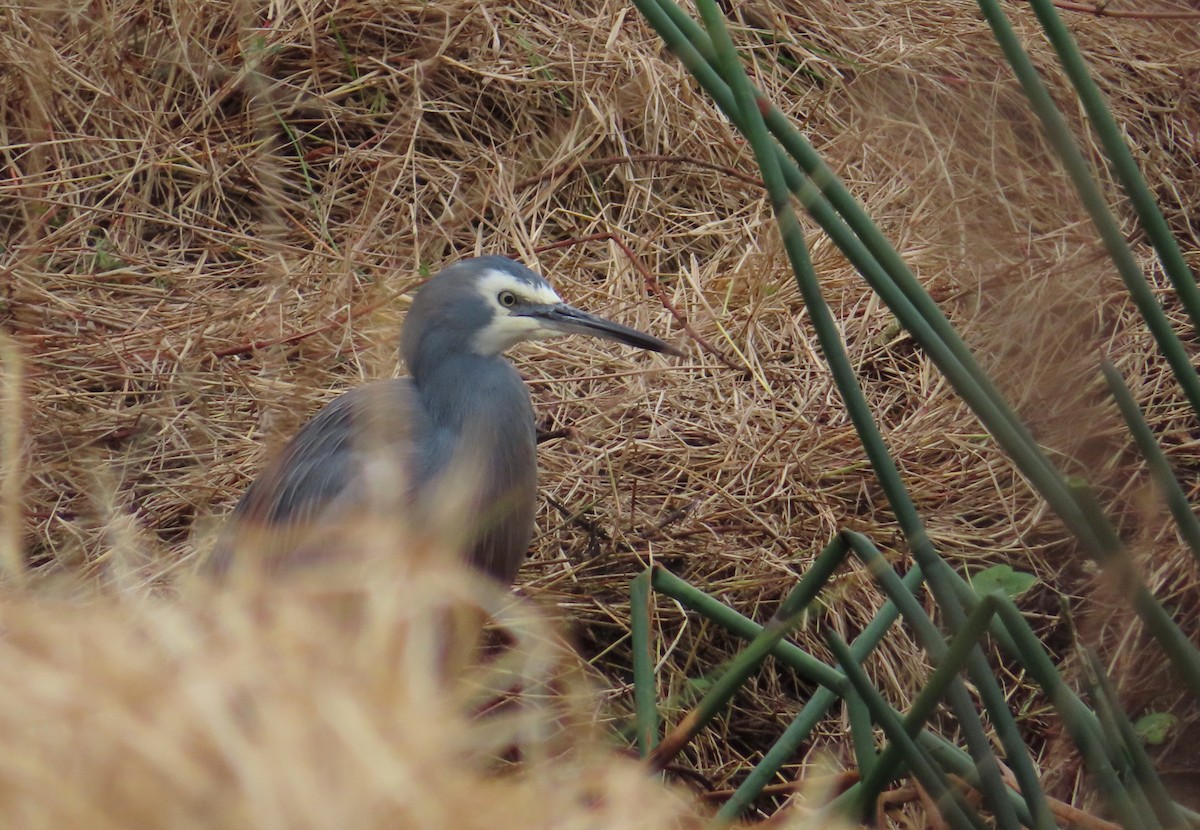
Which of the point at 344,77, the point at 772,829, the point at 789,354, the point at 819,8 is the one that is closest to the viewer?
the point at 772,829

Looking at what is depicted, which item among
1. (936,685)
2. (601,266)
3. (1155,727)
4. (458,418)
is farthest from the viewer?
(601,266)

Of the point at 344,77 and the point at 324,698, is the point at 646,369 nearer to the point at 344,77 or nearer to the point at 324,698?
the point at 344,77

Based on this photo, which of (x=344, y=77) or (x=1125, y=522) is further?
(x=344, y=77)

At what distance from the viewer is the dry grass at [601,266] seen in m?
2.30

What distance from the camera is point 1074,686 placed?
193cm

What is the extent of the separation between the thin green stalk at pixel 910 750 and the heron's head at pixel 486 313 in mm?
1164

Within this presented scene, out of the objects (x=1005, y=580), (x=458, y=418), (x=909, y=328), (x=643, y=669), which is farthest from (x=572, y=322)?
(x=909, y=328)

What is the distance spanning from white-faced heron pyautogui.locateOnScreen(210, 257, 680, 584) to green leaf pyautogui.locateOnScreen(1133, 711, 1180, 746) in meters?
0.91

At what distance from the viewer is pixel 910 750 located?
915 mm

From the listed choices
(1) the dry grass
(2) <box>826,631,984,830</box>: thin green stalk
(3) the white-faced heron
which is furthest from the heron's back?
(2) <box>826,631,984,830</box>: thin green stalk

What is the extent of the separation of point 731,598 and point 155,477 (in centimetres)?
111

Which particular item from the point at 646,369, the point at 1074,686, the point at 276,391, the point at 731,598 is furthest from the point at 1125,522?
the point at 276,391

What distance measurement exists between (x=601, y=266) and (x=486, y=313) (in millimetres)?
879

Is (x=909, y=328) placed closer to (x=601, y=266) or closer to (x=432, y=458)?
(x=432, y=458)
